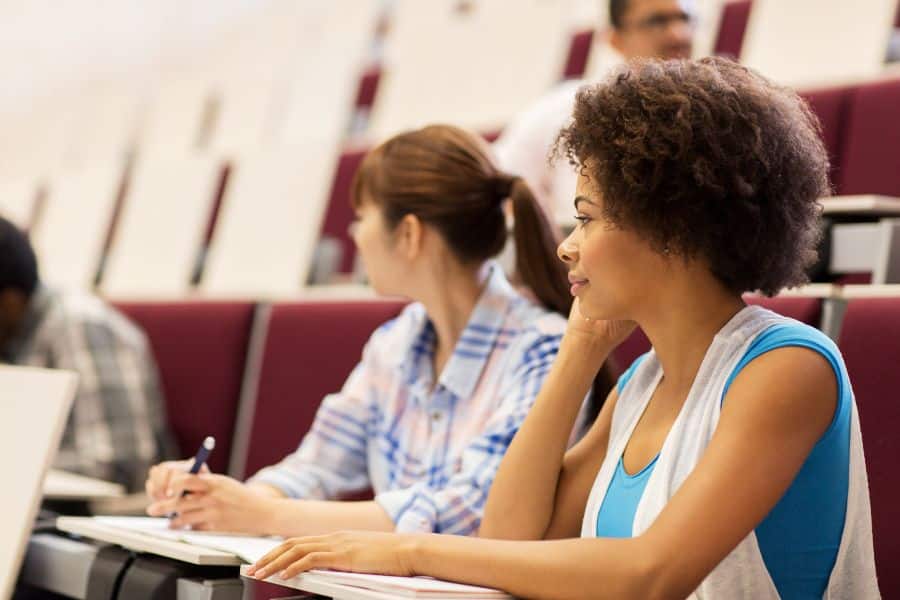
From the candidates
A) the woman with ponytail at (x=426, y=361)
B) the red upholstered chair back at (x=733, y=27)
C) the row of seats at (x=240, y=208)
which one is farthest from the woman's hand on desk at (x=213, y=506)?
the red upholstered chair back at (x=733, y=27)

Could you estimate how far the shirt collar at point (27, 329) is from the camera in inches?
33.8

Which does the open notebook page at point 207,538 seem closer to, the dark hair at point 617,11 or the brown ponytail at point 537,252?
the brown ponytail at point 537,252

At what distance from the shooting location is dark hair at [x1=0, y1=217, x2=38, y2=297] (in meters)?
0.84

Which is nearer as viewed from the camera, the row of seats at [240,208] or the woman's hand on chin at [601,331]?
the woman's hand on chin at [601,331]

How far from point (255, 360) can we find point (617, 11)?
0.39 metres

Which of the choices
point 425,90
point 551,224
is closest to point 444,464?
point 551,224

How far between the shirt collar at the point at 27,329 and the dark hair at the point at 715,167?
1.85 ft

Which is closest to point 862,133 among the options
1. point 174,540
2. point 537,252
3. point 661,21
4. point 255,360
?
point 661,21

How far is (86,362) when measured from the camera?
2.81ft

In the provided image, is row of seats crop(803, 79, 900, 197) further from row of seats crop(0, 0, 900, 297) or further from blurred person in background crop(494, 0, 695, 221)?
blurred person in background crop(494, 0, 695, 221)

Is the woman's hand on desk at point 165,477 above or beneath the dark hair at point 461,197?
beneath

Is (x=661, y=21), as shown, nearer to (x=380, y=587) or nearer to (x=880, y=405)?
(x=880, y=405)

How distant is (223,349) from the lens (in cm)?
85

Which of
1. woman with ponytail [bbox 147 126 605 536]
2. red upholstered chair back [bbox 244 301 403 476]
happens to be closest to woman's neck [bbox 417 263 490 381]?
woman with ponytail [bbox 147 126 605 536]
